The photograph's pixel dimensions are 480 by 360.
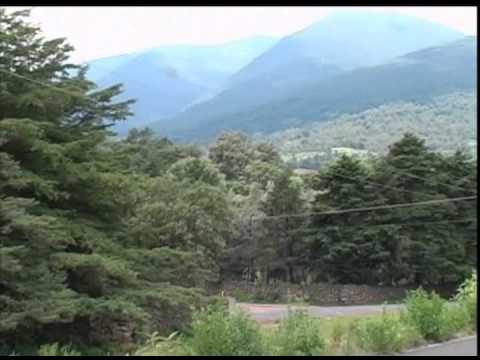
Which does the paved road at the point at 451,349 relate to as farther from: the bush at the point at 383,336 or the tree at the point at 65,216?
the tree at the point at 65,216

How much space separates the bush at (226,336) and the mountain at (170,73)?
48442 millimetres

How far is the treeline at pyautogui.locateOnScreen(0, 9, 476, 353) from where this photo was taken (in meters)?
17.4

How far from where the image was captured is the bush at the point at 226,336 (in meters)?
5.93

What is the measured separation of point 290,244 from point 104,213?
16015 mm

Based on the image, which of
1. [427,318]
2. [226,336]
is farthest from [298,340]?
[427,318]

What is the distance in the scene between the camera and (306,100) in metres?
134

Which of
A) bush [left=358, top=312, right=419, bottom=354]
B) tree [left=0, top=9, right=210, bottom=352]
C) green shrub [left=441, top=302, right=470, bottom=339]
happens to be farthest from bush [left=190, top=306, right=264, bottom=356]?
tree [left=0, top=9, right=210, bottom=352]

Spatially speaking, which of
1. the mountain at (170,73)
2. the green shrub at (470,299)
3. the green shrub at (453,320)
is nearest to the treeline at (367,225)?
the mountain at (170,73)

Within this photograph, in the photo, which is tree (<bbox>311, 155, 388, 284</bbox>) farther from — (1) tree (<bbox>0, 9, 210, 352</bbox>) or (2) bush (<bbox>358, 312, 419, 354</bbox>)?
(2) bush (<bbox>358, 312, 419, 354</bbox>)

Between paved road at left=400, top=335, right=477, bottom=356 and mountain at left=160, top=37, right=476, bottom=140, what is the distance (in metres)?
89.5

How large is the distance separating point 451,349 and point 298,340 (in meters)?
1.51

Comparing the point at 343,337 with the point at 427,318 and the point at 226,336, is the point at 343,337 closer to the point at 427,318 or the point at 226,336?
the point at 427,318

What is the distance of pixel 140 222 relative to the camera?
2436 centimetres

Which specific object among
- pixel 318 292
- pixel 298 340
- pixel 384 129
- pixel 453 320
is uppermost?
pixel 384 129
